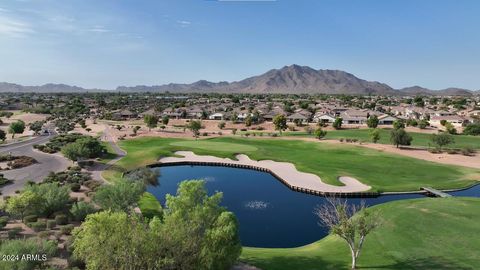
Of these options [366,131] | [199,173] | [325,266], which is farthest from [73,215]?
[366,131]

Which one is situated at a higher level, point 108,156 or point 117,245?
point 117,245

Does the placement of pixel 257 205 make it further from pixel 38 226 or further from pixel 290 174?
pixel 38 226

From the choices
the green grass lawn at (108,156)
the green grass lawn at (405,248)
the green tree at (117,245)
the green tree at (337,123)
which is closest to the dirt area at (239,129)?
the green tree at (337,123)

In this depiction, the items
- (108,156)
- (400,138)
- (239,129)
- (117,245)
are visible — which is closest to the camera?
(117,245)

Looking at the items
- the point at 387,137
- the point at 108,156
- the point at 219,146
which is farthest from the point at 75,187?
the point at 387,137

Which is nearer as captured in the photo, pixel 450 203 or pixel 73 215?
pixel 73 215

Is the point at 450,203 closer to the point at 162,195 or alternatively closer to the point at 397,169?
the point at 397,169
